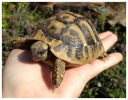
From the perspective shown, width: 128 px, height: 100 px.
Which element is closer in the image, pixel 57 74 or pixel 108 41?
pixel 57 74

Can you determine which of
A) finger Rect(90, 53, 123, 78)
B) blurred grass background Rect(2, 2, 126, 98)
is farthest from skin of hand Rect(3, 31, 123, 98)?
blurred grass background Rect(2, 2, 126, 98)

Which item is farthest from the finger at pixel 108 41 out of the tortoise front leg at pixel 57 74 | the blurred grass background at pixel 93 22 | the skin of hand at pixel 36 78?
the tortoise front leg at pixel 57 74

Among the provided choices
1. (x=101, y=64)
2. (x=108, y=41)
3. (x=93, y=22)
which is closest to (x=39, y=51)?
(x=101, y=64)

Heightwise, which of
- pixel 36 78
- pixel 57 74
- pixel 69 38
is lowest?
pixel 36 78

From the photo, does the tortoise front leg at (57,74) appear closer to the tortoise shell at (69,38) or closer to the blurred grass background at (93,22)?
the tortoise shell at (69,38)

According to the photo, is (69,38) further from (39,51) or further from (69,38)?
(39,51)

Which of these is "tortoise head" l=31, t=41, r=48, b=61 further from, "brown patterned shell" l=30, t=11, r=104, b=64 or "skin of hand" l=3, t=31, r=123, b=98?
"skin of hand" l=3, t=31, r=123, b=98

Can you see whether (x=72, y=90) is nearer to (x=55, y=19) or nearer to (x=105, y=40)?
(x=55, y=19)

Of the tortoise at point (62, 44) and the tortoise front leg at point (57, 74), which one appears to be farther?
the tortoise at point (62, 44)
